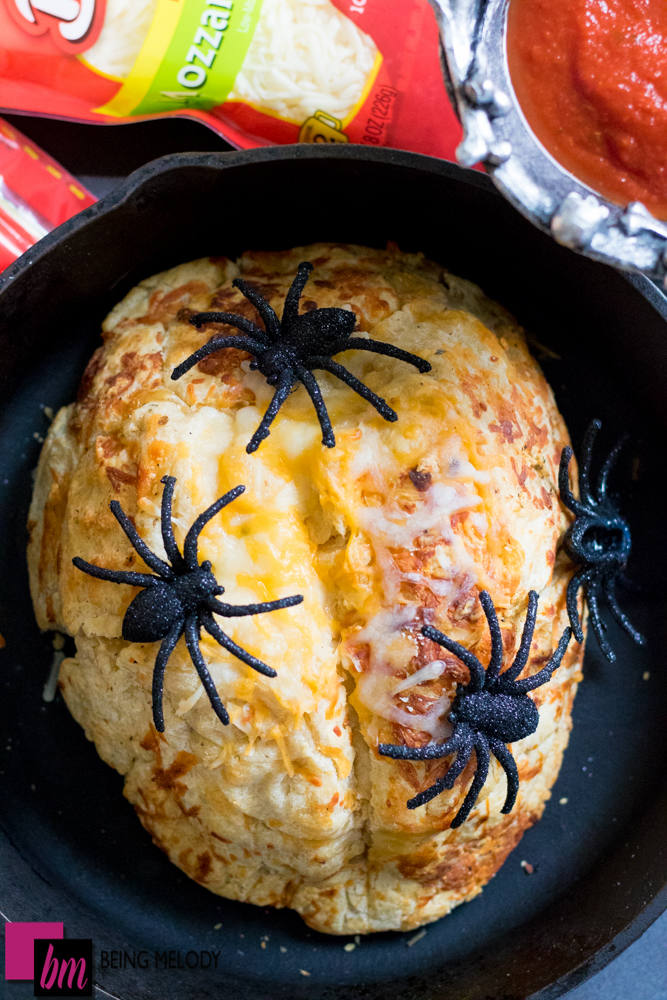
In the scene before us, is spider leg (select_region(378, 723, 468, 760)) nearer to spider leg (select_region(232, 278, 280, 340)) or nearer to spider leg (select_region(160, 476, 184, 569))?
spider leg (select_region(160, 476, 184, 569))

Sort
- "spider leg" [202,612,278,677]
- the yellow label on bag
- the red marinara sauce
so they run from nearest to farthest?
the red marinara sauce → "spider leg" [202,612,278,677] → the yellow label on bag

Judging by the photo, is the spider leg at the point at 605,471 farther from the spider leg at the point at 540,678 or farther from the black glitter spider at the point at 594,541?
the spider leg at the point at 540,678

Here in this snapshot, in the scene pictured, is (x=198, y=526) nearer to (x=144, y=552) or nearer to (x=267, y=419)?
(x=144, y=552)

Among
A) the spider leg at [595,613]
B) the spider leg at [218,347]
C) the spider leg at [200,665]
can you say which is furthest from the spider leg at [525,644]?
the spider leg at [218,347]

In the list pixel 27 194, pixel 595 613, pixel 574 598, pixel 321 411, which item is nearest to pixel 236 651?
Result: pixel 321 411

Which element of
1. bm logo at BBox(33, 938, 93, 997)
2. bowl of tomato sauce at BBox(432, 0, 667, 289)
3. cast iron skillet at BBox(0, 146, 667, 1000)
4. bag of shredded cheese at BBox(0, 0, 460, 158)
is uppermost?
bowl of tomato sauce at BBox(432, 0, 667, 289)

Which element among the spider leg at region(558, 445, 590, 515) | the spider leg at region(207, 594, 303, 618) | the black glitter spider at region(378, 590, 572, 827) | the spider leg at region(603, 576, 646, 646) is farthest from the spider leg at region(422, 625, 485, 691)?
the spider leg at region(603, 576, 646, 646)
